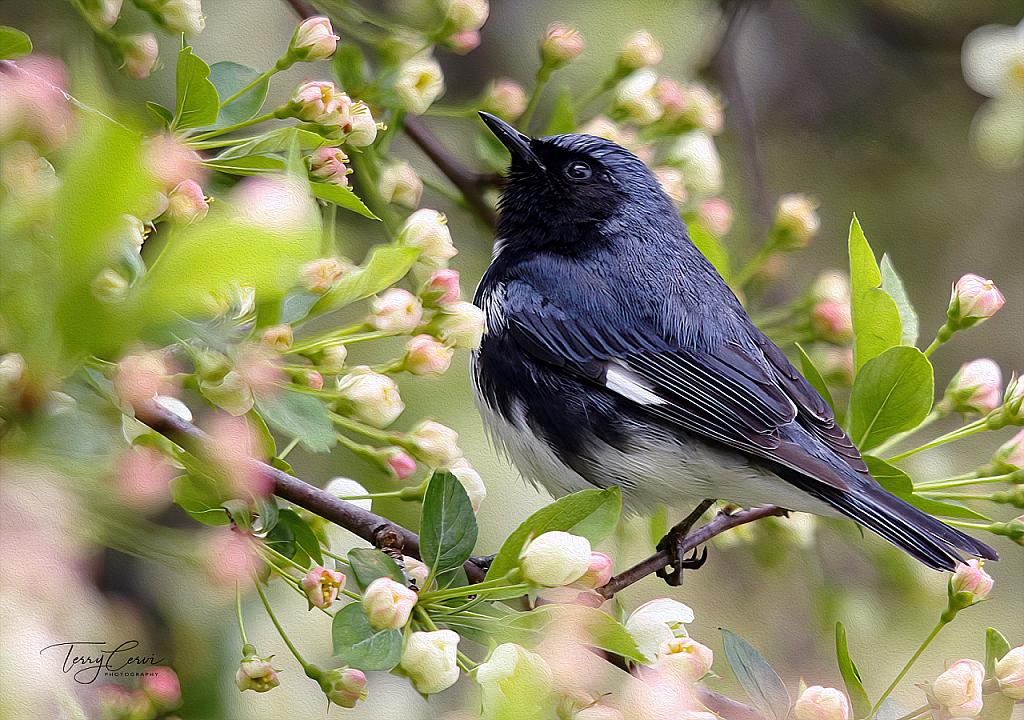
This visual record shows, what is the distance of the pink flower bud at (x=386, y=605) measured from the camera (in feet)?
2.03

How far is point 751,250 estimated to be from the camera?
1.58 m

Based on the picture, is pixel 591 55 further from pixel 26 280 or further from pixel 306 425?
pixel 26 280

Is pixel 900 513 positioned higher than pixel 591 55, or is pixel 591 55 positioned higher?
pixel 591 55

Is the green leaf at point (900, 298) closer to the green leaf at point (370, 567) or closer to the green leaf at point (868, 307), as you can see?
the green leaf at point (868, 307)

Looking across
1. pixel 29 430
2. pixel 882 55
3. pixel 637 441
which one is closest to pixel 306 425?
pixel 29 430

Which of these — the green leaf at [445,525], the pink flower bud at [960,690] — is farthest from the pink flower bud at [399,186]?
the pink flower bud at [960,690]

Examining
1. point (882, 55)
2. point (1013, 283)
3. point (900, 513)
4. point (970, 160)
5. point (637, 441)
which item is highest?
point (882, 55)

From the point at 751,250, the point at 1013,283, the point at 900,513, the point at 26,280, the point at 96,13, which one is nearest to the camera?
the point at 26,280

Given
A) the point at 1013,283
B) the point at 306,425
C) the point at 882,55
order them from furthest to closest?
the point at 882,55 < the point at 1013,283 < the point at 306,425

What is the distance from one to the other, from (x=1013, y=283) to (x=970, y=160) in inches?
9.8

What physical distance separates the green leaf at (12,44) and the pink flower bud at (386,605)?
1.38 ft

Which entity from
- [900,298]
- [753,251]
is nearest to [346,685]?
[900,298]

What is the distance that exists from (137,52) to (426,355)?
15.5 inches

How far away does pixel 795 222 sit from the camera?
4.03ft
